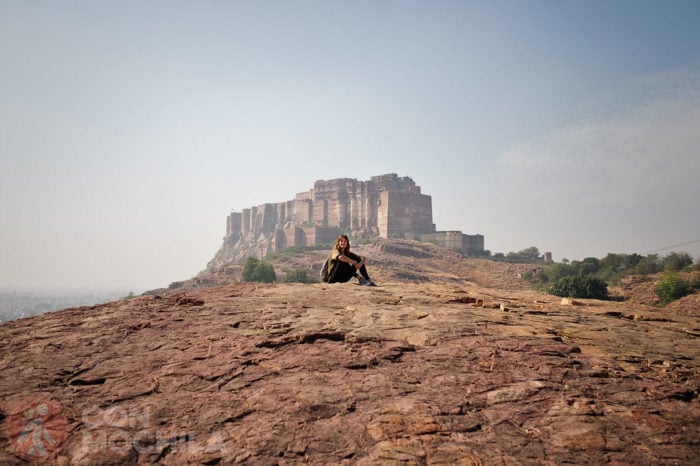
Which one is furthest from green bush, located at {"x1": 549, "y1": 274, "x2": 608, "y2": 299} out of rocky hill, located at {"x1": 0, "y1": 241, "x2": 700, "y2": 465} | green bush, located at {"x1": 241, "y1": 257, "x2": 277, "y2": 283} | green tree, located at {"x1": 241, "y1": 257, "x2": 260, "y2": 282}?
green tree, located at {"x1": 241, "y1": 257, "x2": 260, "y2": 282}

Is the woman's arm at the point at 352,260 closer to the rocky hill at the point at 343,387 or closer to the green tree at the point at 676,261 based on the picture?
the rocky hill at the point at 343,387

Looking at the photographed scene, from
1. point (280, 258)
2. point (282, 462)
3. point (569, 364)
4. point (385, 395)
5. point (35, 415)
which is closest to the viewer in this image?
Answer: point (282, 462)

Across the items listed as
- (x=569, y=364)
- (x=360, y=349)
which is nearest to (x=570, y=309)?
(x=569, y=364)

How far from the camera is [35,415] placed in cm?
316

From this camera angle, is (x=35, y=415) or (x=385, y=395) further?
(x=385, y=395)

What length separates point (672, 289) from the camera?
1142 inches

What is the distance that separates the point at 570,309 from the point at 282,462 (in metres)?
5.42

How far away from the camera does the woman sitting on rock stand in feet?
26.9

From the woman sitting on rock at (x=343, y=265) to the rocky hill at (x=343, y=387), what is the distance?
2.41 m

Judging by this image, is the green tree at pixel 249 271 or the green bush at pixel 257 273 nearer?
the green bush at pixel 257 273

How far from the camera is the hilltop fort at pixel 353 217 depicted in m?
78.7

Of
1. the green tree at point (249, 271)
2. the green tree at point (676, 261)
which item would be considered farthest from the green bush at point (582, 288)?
the green tree at point (249, 271)

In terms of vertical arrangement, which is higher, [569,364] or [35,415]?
[569,364]

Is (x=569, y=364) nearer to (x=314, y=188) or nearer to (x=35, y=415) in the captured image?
(x=35, y=415)
